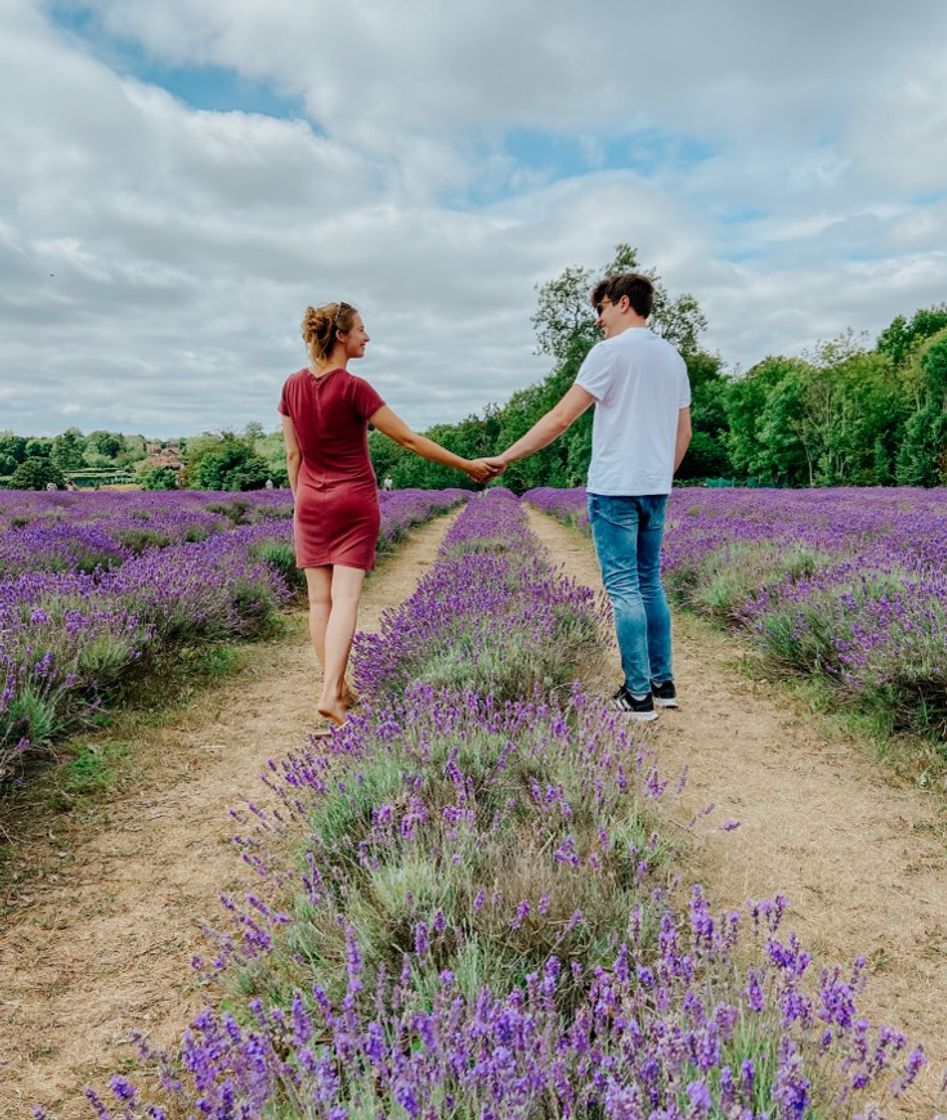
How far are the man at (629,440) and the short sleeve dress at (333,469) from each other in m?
0.74

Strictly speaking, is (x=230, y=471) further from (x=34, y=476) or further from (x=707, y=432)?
(x=707, y=432)

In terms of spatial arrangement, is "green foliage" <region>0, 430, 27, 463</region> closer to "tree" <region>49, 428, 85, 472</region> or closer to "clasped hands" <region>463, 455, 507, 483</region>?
"tree" <region>49, 428, 85, 472</region>

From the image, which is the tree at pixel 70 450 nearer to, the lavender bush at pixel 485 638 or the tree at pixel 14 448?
the tree at pixel 14 448

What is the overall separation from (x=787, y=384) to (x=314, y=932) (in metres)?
47.3

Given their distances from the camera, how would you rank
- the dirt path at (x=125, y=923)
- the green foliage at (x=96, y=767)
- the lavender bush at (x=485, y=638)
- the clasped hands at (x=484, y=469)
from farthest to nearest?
the clasped hands at (x=484, y=469), the lavender bush at (x=485, y=638), the green foliage at (x=96, y=767), the dirt path at (x=125, y=923)

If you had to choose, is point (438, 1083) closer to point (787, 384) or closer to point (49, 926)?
point (49, 926)

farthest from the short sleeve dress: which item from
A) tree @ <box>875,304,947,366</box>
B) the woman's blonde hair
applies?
tree @ <box>875,304,947,366</box>

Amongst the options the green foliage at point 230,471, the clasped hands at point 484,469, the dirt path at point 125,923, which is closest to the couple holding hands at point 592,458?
the clasped hands at point 484,469

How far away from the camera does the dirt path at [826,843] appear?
5.98 ft

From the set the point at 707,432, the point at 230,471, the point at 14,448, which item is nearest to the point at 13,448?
the point at 14,448

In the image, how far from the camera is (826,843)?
8.21ft

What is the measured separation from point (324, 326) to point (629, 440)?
1.53 meters

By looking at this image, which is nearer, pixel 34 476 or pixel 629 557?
pixel 629 557

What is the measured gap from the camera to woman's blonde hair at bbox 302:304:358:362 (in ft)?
11.0
